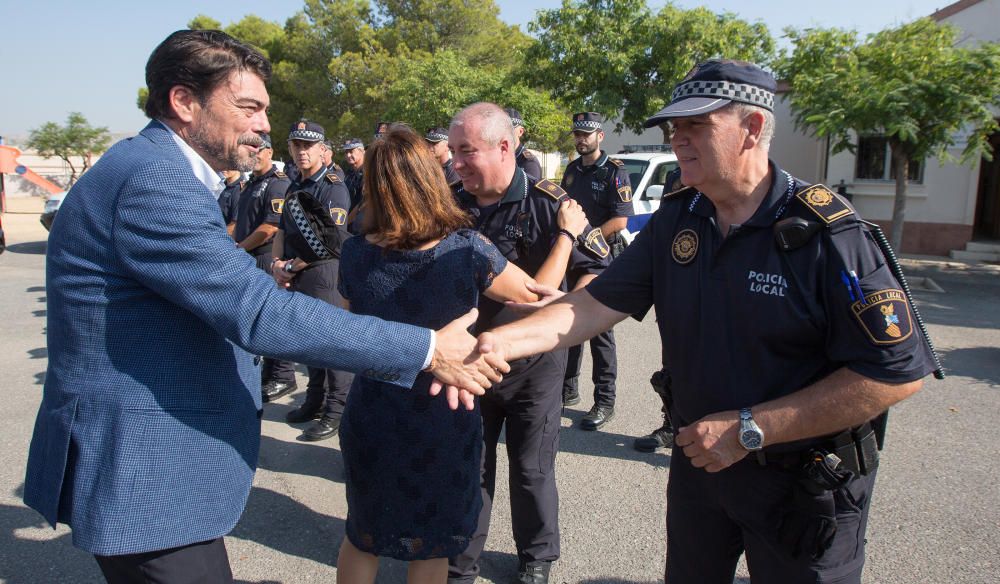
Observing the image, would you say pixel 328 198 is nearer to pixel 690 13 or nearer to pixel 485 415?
pixel 485 415

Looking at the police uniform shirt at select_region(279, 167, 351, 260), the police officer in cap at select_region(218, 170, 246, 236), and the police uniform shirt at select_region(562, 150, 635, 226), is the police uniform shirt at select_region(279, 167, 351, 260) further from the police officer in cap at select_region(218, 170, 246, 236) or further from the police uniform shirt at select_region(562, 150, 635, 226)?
the police uniform shirt at select_region(562, 150, 635, 226)

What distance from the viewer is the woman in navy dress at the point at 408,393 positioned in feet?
7.25

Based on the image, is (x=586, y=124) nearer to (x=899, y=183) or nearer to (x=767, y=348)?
(x=767, y=348)

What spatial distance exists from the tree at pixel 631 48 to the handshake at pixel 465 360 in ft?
46.2

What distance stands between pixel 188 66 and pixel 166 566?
130 centimetres

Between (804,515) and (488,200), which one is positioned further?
(488,200)

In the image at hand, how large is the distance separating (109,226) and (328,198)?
148 inches

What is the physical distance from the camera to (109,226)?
155 centimetres

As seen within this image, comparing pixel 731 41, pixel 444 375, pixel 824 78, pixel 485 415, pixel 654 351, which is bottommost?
pixel 654 351

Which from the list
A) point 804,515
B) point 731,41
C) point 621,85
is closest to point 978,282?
point 731,41

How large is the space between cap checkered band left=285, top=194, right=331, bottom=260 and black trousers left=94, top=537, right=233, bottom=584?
2.31m

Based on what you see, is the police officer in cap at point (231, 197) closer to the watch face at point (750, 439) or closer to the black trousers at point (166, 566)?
the black trousers at point (166, 566)

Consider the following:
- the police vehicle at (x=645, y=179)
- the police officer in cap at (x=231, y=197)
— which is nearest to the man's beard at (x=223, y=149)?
the police officer in cap at (x=231, y=197)

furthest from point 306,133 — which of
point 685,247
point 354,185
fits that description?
point 685,247
